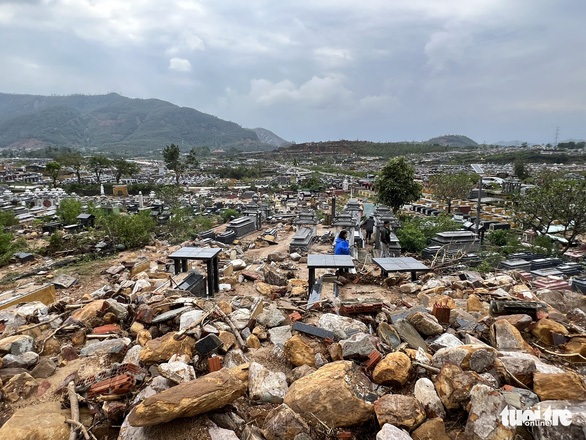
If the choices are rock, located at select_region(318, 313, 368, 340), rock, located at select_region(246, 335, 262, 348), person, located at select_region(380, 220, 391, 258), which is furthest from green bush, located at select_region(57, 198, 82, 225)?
rock, located at select_region(318, 313, 368, 340)

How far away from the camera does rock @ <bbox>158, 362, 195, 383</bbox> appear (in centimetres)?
283

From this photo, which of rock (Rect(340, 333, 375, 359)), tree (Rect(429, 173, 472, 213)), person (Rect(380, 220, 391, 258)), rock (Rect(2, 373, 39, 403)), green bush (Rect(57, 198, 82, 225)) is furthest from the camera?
tree (Rect(429, 173, 472, 213))

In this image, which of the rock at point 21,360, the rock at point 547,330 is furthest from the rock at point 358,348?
the rock at point 21,360

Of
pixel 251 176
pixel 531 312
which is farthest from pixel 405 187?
pixel 251 176

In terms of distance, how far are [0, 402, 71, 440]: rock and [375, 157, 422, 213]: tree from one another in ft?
65.6

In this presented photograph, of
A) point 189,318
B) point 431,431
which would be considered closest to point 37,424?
point 189,318

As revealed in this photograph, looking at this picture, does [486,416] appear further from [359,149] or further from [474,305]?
[359,149]

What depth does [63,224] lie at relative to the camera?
18438 mm

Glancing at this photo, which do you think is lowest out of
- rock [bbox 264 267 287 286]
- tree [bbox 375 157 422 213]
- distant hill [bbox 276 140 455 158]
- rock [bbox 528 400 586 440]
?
rock [bbox 264 267 287 286]

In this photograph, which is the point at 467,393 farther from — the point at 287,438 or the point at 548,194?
the point at 548,194

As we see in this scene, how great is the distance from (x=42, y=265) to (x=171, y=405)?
38.4ft

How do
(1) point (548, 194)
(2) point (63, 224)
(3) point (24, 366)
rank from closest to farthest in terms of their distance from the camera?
(3) point (24, 366)
(1) point (548, 194)
(2) point (63, 224)

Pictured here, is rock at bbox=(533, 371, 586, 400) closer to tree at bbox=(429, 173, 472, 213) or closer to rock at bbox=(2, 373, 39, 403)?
rock at bbox=(2, 373, 39, 403)

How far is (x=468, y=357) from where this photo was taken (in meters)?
2.89
